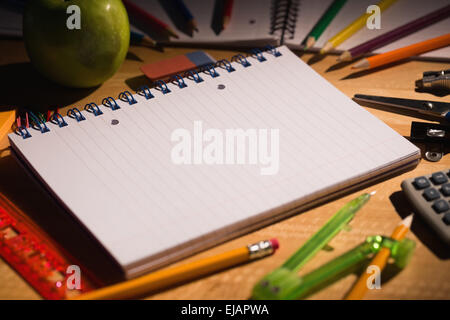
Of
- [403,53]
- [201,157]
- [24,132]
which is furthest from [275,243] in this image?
[403,53]

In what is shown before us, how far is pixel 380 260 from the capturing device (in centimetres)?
59

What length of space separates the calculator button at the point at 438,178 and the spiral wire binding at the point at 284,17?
0.43 m

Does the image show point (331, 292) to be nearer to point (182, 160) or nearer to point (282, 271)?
point (282, 271)

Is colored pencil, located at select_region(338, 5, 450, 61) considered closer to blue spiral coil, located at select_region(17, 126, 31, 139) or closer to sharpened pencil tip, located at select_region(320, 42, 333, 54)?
sharpened pencil tip, located at select_region(320, 42, 333, 54)

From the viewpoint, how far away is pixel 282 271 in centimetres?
57

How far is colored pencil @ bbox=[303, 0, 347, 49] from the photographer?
966 mm

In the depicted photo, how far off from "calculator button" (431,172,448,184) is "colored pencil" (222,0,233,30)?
1.72 feet

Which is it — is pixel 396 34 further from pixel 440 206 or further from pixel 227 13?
pixel 440 206

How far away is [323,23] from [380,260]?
58cm

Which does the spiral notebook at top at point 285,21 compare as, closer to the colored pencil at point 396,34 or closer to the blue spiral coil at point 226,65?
the colored pencil at point 396,34

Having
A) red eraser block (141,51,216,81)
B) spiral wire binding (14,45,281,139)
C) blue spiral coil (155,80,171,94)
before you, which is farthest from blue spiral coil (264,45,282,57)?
blue spiral coil (155,80,171,94)
